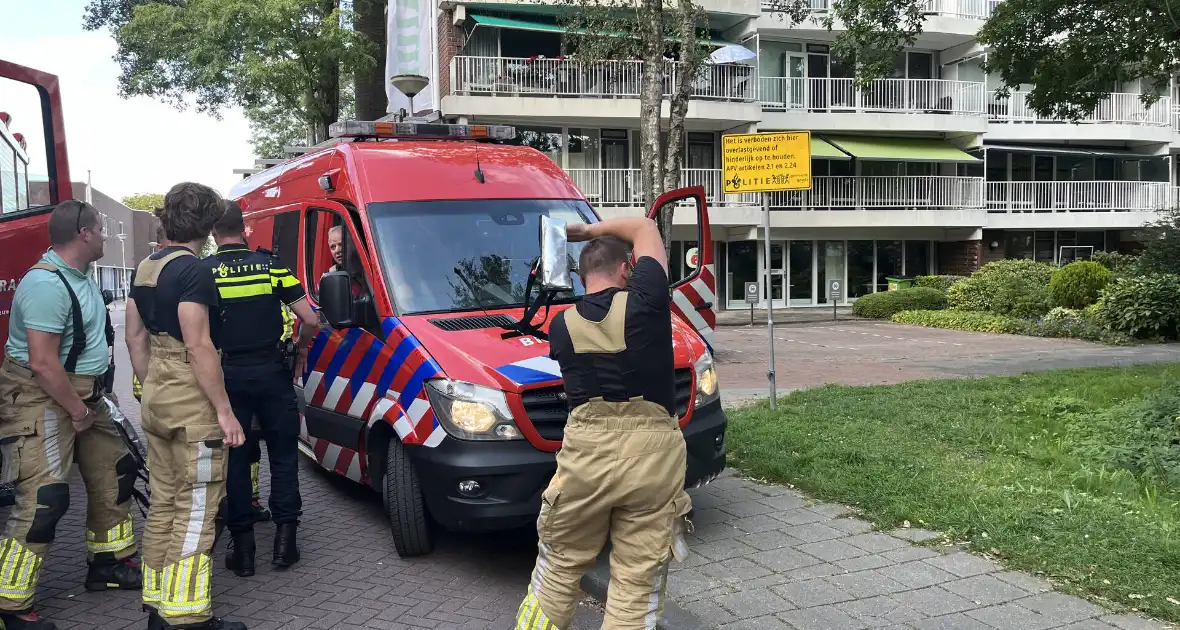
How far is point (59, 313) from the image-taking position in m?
4.29

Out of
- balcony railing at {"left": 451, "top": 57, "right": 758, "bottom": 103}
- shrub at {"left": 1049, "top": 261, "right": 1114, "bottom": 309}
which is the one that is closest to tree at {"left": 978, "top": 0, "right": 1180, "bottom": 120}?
shrub at {"left": 1049, "top": 261, "right": 1114, "bottom": 309}

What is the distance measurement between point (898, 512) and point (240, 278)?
3.93 m

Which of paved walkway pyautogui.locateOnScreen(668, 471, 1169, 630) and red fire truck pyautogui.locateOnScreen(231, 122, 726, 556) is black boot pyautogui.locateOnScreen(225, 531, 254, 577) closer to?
red fire truck pyautogui.locateOnScreen(231, 122, 726, 556)

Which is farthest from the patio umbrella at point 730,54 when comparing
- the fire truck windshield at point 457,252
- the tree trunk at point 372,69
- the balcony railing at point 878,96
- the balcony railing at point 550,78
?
the fire truck windshield at point 457,252

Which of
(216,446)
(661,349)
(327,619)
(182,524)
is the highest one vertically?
(661,349)

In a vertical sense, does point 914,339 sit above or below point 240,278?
below

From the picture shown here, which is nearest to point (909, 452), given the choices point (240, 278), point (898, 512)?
point (898, 512)

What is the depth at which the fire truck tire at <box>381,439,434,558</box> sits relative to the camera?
16.5ft

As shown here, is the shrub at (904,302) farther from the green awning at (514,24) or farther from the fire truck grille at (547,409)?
the fire truck grille at (547,409)

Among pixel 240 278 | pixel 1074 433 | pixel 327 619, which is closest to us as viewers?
pixel 327 619

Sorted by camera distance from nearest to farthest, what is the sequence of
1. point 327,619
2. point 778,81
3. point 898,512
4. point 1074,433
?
1. point 327,619
2. point 898,512
3. point 1074,433
4. point 778,81

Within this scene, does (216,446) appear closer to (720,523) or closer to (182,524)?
(182,524)

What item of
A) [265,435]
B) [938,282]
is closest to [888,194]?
[938,282]

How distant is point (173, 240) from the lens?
423 cm
